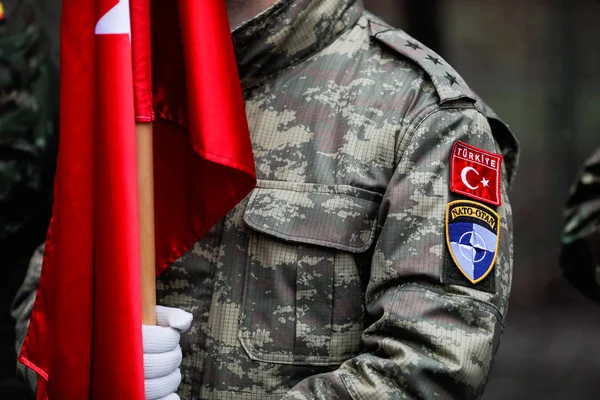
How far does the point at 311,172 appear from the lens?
6.75ft

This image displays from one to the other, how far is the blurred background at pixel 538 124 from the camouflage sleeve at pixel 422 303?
3161mm

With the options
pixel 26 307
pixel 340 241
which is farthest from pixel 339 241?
pixel 26 307

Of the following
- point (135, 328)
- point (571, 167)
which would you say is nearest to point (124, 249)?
point (135, 328)

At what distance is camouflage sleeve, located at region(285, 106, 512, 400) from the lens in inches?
73.1

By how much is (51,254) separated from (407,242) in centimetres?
74

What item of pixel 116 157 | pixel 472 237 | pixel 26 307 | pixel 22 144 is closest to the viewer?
pixel 116 157

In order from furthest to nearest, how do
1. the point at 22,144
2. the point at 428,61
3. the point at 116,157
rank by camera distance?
the point at 22,144 → the point at 428,61 → the point at 116,157

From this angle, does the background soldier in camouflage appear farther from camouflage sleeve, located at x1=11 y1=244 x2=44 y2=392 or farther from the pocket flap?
the pocket flap

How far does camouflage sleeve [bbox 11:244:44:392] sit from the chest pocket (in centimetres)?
68

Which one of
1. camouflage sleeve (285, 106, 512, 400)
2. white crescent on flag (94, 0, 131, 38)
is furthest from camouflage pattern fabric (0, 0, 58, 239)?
camouflage sleeve (285, 106, 512, 400)

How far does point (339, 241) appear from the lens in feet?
6.54

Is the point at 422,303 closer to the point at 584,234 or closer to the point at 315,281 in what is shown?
the point at 315,281

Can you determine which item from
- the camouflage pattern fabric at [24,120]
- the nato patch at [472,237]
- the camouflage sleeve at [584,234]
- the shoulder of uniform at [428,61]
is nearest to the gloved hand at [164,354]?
the nato patch at [472,237]

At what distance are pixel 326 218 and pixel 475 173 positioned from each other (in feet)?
1.02
